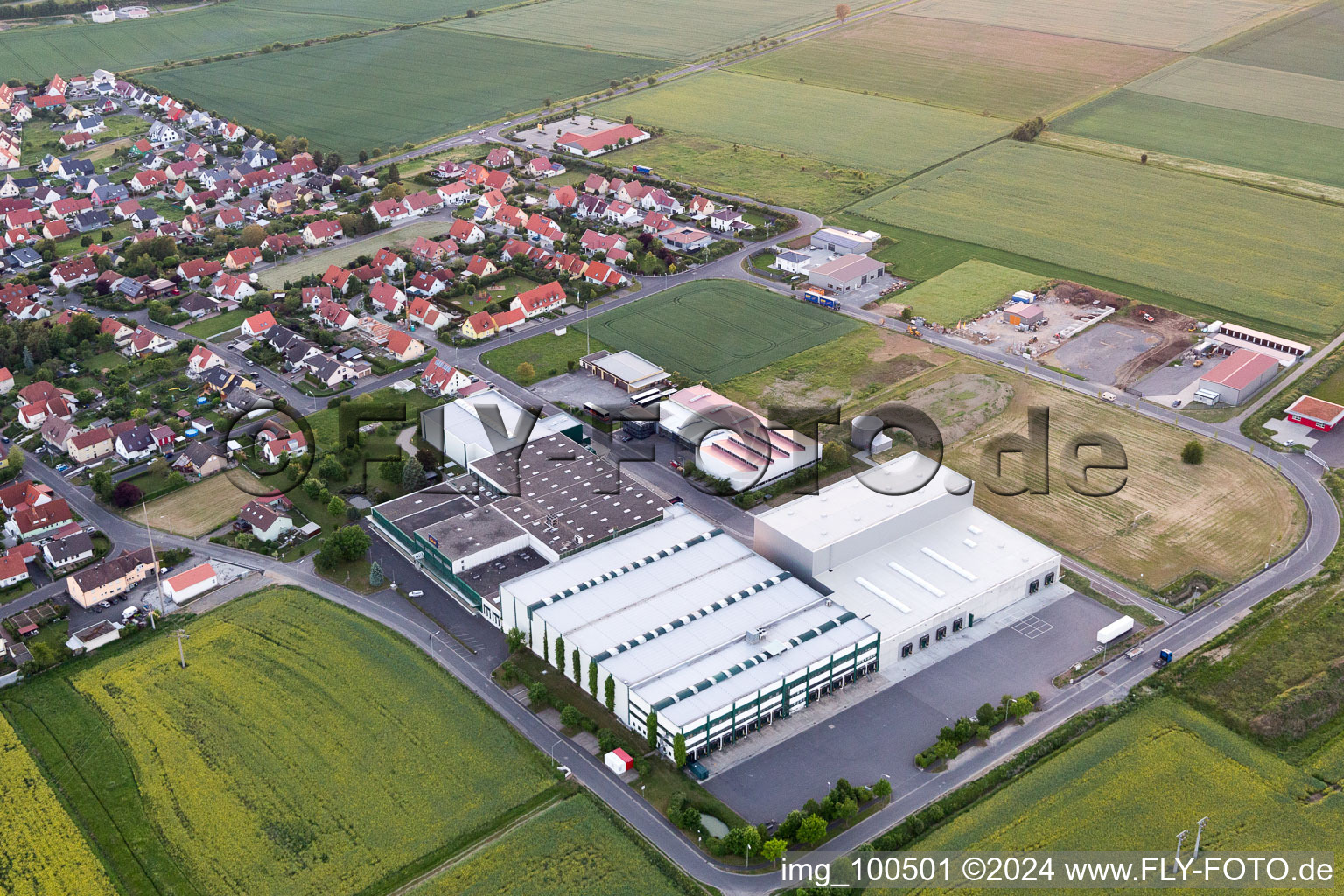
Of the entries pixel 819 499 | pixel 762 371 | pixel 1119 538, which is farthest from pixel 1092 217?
pixel 819 499

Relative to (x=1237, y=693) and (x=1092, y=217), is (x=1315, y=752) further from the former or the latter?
(x=1092, y=217)

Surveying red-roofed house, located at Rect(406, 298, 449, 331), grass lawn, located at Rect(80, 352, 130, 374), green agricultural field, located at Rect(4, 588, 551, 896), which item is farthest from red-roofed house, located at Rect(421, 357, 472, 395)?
green agricultural field, located at Rect(4, 588, 551, 896)

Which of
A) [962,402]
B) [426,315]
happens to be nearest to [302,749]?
[426,315]

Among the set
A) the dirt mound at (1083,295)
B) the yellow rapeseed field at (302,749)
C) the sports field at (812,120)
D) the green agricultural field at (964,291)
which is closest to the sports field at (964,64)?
the sports field at (812,120)

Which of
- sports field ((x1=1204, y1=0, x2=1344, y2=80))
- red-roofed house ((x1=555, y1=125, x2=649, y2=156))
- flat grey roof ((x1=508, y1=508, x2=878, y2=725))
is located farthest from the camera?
sports field ((x1=1204, y1=0, x2=1344, y2=80))

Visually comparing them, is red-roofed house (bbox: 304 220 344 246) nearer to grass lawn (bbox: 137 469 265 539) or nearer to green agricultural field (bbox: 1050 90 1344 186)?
grass lawn (bbox: 137 469 265 539)
